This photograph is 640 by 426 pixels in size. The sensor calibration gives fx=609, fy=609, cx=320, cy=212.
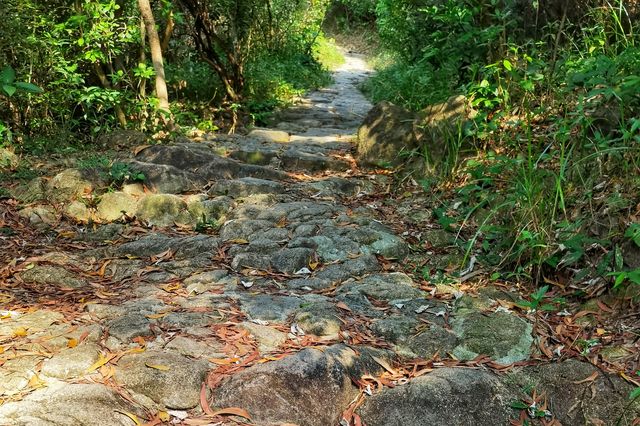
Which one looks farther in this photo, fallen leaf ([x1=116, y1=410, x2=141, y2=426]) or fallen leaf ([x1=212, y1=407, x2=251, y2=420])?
fallen leaf ([x1=212, y1=407, x2=251, y2=420])

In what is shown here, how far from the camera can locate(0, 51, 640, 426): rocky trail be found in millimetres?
2400

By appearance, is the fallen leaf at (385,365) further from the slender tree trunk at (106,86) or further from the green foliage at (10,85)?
the slender tree trunk at (106,86)

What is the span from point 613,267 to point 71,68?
5083mm

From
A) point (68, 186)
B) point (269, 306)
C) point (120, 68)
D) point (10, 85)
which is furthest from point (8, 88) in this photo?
point (120, 68)

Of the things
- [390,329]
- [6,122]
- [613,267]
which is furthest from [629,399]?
[6,122]

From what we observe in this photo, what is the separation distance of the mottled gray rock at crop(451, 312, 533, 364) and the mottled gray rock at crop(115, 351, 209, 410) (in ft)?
4.02

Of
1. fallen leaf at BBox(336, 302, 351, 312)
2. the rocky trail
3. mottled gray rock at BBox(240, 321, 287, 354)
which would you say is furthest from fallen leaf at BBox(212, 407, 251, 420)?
fallen leaf at BBox(336, 302, 351, 312)

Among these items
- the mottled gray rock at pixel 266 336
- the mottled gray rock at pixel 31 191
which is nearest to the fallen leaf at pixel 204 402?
the mottled gray rock at pixel 266 336

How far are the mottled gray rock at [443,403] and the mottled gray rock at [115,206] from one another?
2739mm

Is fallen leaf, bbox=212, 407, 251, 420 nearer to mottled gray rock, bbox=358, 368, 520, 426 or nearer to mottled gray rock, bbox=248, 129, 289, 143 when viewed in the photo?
mottled gray rock, bbox=358, 368, 520, 426

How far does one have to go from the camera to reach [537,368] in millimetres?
2727

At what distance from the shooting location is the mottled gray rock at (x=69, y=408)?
207 cm

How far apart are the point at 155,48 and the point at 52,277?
12.5ft

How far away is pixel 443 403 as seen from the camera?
2.46m
